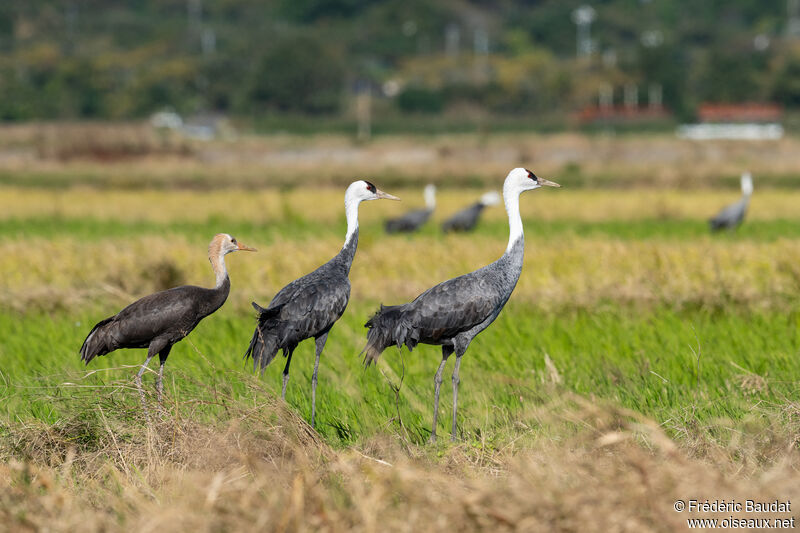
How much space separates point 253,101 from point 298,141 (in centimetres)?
4118

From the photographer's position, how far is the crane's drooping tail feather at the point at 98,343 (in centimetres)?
771

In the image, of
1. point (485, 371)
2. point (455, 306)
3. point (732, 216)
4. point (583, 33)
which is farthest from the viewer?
point (583, 33)

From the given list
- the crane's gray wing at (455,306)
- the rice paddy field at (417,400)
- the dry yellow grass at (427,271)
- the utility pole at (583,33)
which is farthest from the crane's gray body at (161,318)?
the utility pole at (583,33)

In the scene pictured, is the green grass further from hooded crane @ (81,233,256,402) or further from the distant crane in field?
the distant crane in field

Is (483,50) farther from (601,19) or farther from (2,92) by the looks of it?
(2,92)

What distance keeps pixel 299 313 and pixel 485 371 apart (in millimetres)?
2263

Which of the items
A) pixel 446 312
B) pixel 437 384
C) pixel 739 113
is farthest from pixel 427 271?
pixel 739 113

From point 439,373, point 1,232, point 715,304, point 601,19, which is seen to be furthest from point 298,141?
point 601,19

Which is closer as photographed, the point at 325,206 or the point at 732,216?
the point at 732,216

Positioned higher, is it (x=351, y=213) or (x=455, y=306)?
(x=351, y=213)

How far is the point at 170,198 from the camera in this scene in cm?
3256

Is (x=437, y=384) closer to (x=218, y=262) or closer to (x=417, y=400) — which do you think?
(x=417, y=400)

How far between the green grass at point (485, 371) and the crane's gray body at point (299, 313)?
0.29 m

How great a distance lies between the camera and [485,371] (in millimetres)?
9383
